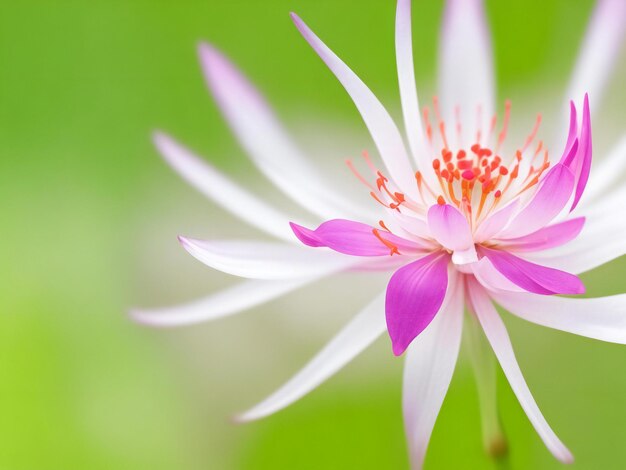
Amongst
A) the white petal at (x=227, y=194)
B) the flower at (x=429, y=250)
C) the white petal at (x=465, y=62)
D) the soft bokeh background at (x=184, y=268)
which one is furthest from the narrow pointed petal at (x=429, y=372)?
the soft bokeh background at (x=184, y=268)

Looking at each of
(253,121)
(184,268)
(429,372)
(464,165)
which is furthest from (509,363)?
(184,268)

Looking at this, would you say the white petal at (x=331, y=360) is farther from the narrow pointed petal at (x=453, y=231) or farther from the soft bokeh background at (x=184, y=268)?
the soft bokeh background at (x=184, y=268)

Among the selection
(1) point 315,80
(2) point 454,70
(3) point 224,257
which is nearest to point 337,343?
(3) point 224,257

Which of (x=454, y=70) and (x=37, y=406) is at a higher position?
(x=454, y=70)

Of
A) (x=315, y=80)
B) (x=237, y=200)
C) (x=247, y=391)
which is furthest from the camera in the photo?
(x=315, y=80)

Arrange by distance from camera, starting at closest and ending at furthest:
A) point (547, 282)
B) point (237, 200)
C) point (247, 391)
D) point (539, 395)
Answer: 1. point (547, 282)
2. point (237, 200)
3. point (539, 395)
4. point (247, 391)

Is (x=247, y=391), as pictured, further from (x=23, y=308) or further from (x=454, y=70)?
(x=454, y=70)

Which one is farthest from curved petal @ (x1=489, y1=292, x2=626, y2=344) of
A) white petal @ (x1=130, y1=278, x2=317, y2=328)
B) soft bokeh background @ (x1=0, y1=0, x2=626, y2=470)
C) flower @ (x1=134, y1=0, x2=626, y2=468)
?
soft bokeh background @ (x1=0, y1=0, x2=626, y2=470)
